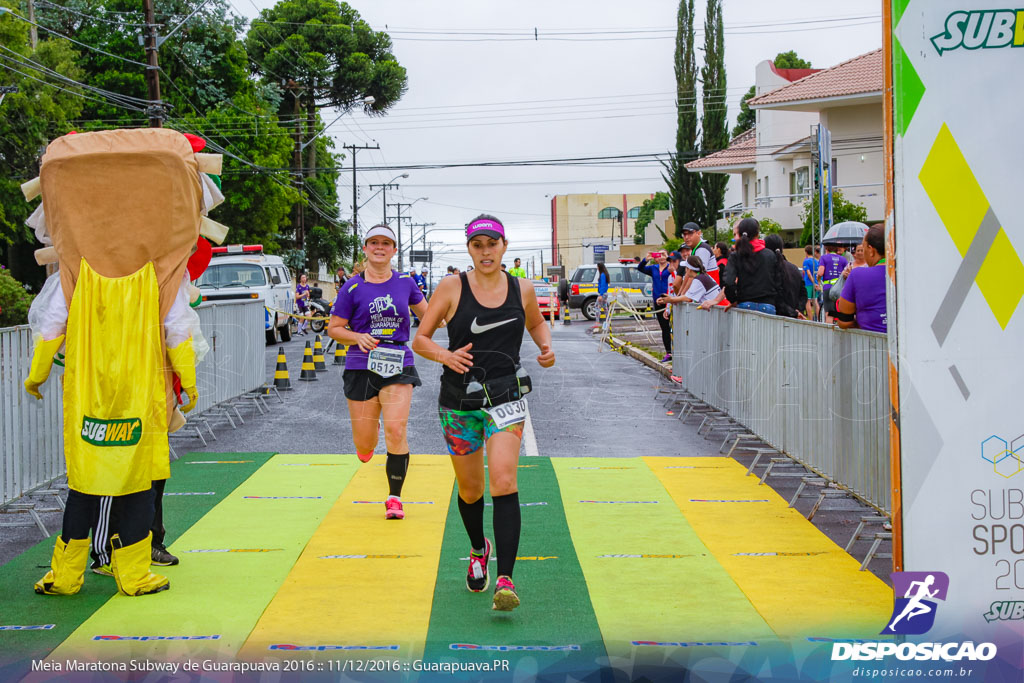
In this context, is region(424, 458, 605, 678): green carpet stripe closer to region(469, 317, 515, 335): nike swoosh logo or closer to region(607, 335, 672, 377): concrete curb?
region(469, 317, 515, 335): nike swoosh logo

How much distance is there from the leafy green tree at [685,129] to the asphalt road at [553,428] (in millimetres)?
41285

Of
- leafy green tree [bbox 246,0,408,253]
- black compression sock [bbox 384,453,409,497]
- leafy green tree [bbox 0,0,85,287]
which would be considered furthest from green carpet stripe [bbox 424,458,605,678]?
leafy green tree [bbox 246,0,408,253]

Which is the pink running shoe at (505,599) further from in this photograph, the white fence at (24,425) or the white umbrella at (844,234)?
the white umbrella at (844,234)

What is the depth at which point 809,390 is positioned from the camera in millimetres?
8328

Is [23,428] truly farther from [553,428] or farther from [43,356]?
[553,428]

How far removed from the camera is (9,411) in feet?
24.5

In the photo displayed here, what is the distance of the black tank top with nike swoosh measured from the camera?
5.54 m

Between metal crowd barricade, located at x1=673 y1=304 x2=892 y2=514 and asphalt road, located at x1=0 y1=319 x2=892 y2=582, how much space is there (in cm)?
39

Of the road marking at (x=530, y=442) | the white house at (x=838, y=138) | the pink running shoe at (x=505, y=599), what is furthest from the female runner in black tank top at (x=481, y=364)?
the white house at (x=838, y=138)

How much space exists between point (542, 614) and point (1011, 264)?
8.89 ft

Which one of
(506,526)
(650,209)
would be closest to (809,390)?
(506,526)

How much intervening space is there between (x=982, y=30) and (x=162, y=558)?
5098 mm

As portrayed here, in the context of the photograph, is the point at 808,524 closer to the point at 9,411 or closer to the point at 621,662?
the point at 621,662

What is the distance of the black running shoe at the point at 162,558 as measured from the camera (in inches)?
247
